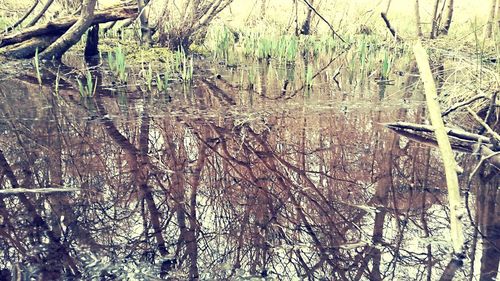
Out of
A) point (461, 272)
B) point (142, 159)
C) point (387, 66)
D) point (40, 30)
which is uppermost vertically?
point (40, 30)

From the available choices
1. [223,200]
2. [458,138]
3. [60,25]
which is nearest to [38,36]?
[60,25]

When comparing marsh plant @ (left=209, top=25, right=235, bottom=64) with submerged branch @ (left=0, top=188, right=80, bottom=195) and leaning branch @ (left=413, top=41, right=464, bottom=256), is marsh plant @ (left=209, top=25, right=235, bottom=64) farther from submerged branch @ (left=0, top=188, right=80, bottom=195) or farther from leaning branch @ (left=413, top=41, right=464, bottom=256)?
leaning branch @ (left=413, top=41, right=464, bottom=256)

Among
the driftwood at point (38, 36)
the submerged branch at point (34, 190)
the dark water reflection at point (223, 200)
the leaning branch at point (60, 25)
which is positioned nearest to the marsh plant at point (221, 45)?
the leaning branch at point (60, 25)

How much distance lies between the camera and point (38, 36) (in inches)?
281

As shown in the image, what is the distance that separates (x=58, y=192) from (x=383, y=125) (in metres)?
2.68

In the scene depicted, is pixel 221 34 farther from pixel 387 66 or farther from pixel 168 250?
pixel 168 250

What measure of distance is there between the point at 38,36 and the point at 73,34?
1.96ft

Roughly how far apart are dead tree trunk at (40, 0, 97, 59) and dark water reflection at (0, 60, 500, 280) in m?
3.01

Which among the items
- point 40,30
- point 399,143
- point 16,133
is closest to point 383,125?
point 399,143

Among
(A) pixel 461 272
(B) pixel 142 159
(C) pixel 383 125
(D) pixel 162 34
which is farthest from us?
(D) pixel 162 34

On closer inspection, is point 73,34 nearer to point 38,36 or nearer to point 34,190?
point 38,36

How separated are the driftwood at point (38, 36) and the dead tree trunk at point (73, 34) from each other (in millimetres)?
135

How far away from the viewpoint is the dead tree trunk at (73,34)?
22.4 feet

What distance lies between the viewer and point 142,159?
123 inches
